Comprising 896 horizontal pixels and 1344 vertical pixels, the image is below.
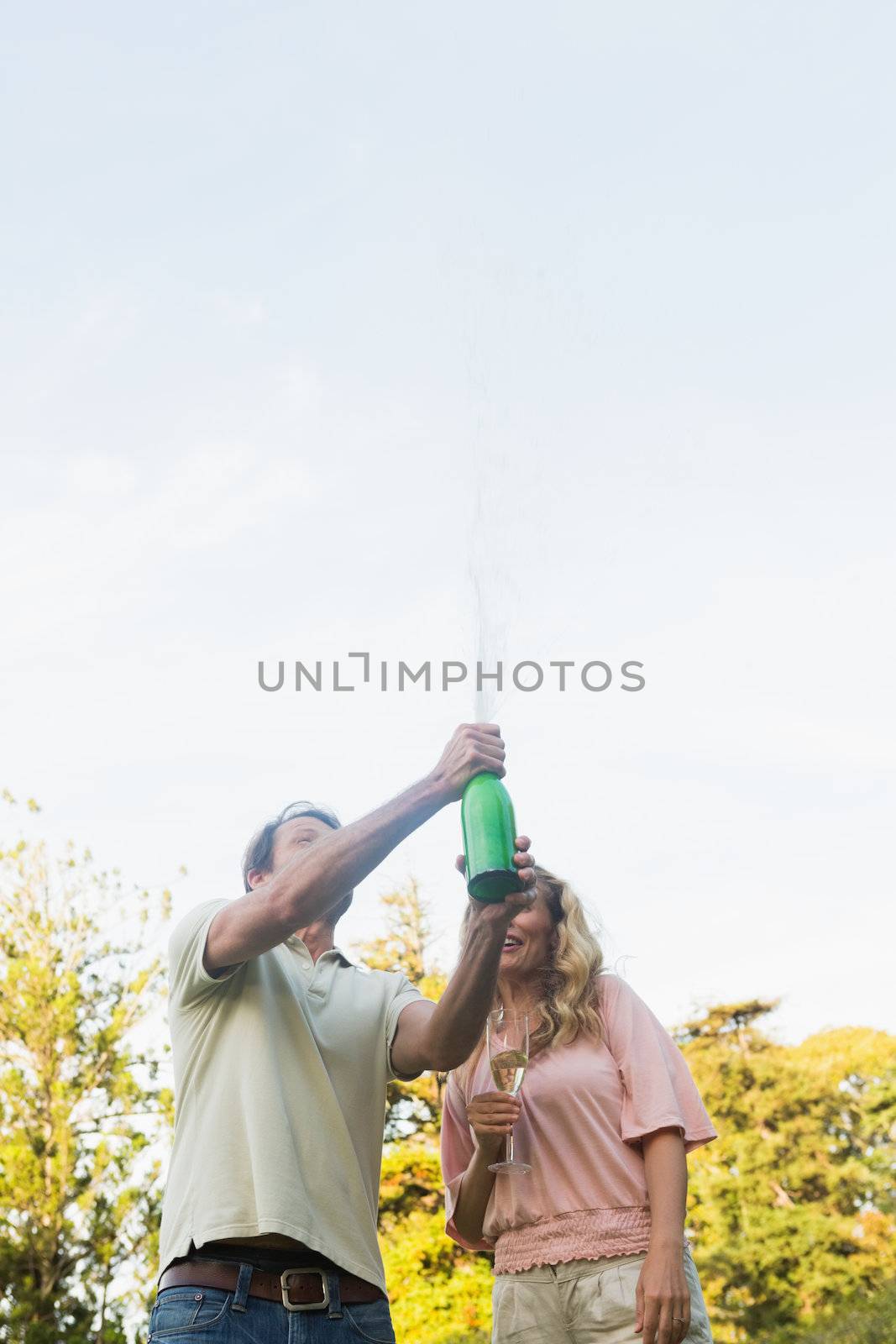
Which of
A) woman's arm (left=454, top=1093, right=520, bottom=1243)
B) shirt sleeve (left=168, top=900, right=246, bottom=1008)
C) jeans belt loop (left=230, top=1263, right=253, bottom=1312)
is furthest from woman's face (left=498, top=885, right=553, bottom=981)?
jeans belt loop (left=230, top=1263, right=253, bottom=1312)

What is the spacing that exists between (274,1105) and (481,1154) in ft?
3.08

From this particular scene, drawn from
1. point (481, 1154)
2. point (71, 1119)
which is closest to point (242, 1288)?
point (481, 1154)

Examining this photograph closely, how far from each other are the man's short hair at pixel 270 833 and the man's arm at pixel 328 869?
0.69 metres

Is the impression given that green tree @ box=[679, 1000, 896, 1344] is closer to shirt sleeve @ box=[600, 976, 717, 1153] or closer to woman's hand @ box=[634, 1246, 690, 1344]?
shirt sleeve @ box=[600, 976, 717, 1153]

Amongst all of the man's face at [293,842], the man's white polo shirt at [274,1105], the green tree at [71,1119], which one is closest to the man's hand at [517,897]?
the man's white polo shirt at [274,1105]

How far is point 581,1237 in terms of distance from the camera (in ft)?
10.6

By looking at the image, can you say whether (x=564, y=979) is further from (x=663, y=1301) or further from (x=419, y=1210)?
(x=419, y=1210)

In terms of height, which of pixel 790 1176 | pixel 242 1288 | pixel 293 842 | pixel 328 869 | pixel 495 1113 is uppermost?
pixel 293 842

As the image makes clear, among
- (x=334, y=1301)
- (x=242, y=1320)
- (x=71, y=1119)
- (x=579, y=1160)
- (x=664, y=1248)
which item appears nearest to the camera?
(x=242, y=1320)

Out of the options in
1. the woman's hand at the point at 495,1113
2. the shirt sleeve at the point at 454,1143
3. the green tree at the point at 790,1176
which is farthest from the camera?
the green tree at the point at 790,1176

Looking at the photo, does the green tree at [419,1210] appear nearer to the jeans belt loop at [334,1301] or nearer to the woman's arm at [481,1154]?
the woman's arm at [481,1154]

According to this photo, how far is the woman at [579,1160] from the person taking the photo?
10.3ft

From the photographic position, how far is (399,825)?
2934mm

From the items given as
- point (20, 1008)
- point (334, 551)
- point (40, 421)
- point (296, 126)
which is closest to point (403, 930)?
point (20, 1008)
